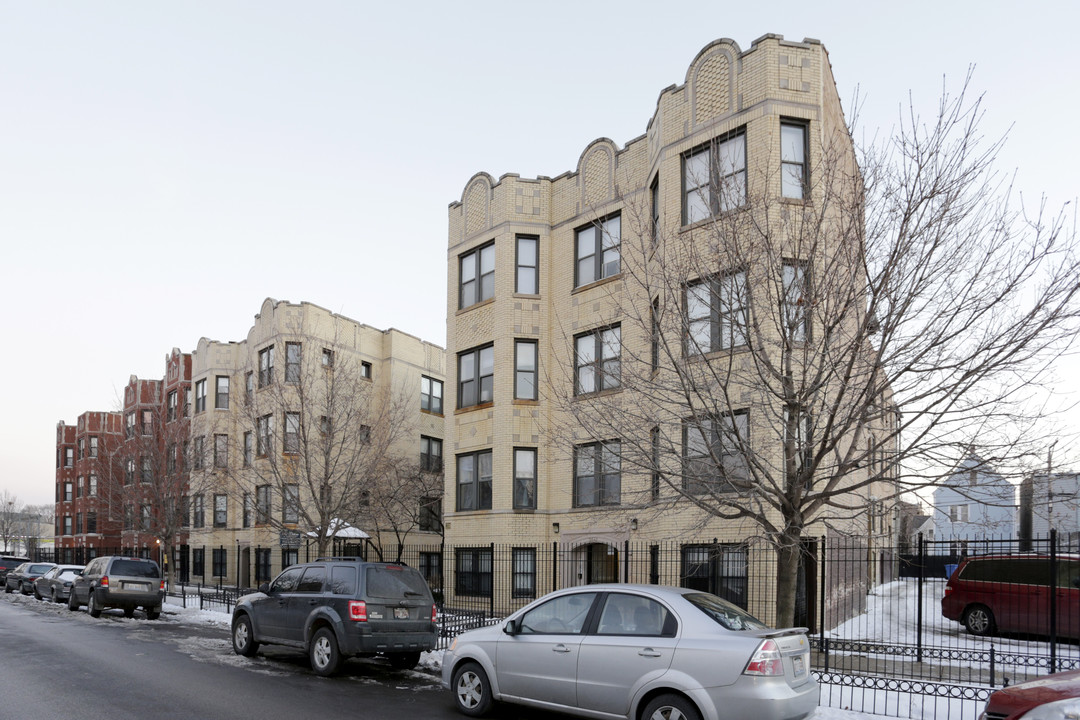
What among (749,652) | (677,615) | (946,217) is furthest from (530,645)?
(946,217)

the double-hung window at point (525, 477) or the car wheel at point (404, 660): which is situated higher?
the double-hung window at point (525, 477)

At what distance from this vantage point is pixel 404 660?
540 inches

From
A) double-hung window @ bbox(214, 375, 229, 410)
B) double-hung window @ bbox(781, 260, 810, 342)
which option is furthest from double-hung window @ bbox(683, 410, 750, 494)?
double-hung window @ bbox(214, 375, 229, 410)

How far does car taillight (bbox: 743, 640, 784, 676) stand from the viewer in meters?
7.73

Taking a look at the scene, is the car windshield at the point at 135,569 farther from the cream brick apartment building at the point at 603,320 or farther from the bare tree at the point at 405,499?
the cream brick apartment building at the point at 603,320

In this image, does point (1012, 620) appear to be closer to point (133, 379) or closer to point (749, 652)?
point (749, 652)

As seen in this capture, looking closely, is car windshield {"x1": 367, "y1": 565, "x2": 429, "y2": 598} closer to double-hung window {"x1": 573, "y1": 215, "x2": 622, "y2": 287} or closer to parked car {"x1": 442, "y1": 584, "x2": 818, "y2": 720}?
parked car {"x1": 442, "y1": 584, "x2": 818, "y2": 720}

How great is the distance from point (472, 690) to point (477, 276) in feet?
53.5

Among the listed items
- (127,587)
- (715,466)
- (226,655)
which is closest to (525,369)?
(226,655)

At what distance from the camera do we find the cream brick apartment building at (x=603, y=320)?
15.0m

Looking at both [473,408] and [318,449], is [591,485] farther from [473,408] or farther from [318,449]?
[318,449]

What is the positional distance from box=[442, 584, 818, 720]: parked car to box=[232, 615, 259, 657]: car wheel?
5.74 meters

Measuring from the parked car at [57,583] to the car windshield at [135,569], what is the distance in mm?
6553

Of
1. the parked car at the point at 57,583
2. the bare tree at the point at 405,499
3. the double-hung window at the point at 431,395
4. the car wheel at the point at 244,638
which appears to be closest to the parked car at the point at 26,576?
the parked car at the point at 57,583
